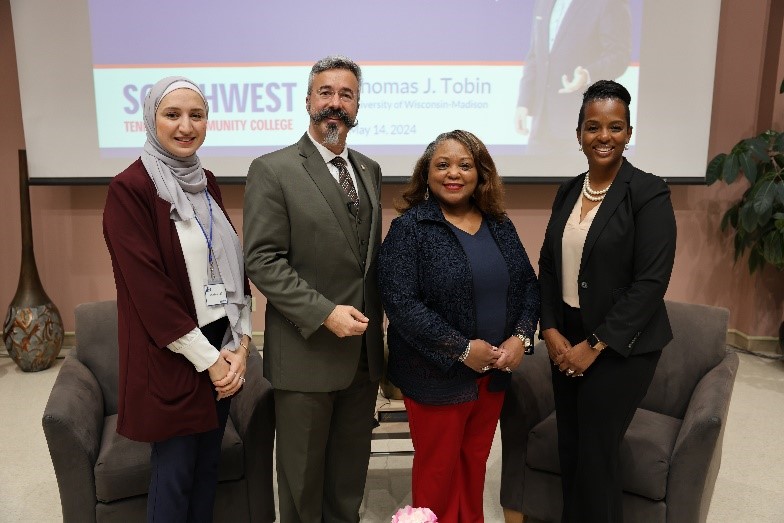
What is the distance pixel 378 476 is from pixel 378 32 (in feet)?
8.62

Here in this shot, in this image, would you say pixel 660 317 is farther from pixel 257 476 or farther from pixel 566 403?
pixel 257 476

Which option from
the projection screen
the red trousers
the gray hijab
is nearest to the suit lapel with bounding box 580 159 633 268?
the red trousers

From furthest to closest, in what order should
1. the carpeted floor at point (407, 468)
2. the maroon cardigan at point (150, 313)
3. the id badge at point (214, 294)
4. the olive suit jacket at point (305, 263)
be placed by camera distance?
the carpeted floor at point (407, 468)
the olive suit jacket at point (305, 263)
the id badge at point (214, 294)
the maroon cardigan at point (150, 313)

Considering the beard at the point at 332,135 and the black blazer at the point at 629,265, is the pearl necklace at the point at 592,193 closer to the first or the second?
the black blazer at the point at 629,265

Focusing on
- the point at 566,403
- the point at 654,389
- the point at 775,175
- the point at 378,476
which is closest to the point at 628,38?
the point at 775,175

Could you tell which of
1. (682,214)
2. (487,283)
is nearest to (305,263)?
(487,283)

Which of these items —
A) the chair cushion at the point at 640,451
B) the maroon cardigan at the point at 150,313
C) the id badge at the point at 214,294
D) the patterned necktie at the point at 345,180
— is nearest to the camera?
the maroon cardigan at the point at 150,313

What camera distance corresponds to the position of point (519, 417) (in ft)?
7.41

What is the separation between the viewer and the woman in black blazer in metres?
1.80

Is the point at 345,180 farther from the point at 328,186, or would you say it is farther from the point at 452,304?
the point at 452,304

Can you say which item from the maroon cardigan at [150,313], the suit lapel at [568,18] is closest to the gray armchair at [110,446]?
the maroon cardigan at [150,313]

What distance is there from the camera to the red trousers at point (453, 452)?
6.59 feet

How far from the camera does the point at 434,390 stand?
6.43ft

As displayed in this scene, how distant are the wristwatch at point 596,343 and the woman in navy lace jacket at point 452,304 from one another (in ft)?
0.67
